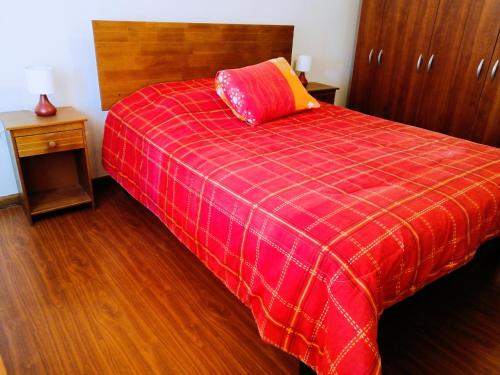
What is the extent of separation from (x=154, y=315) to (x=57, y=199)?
46.6 inches

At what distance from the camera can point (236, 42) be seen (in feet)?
9.24

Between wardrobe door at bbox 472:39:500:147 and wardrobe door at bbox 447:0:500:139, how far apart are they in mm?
30

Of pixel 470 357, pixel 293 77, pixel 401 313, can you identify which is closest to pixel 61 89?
pixel 293 77

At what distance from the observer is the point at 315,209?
4.19 feet

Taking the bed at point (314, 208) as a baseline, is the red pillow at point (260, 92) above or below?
above

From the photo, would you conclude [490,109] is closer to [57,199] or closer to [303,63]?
[303,63]

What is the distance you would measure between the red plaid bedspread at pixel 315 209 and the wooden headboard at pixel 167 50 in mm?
354

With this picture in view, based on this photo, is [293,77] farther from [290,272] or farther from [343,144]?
[290,272]

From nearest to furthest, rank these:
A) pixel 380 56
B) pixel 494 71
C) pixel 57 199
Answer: pixel 57 199
pixel 494 71
pixel 380 56

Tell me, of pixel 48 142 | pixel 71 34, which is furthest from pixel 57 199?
pixel 71 34

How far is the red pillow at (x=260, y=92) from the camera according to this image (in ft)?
7.25

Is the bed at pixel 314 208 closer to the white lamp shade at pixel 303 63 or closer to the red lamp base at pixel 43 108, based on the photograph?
the red lamp base at pixel 43 108

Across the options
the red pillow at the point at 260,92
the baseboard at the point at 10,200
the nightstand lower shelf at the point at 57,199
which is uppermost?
the red pillow at the point at 260,92

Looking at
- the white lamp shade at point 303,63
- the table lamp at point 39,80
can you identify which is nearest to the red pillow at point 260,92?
the white lamp shade at point 303,63
